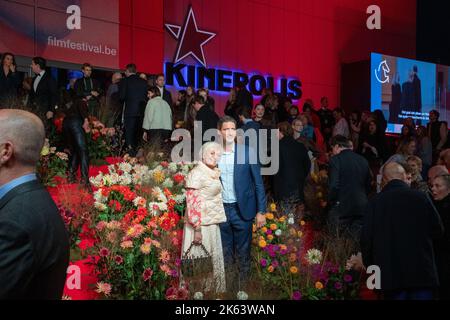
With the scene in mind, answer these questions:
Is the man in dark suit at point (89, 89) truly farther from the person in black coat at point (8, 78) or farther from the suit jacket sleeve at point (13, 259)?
the suit jacket sleeve at point (13, 259)

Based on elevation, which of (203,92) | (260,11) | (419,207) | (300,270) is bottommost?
(300,270)

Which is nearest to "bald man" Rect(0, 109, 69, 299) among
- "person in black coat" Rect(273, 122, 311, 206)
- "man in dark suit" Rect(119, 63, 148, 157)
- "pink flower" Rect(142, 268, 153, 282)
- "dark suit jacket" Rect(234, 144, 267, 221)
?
"pink flower" Rect(142, 268, 153, 282)

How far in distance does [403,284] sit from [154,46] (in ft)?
37.5

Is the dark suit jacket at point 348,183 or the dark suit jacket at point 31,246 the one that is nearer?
the dark suit jacket at point 31,246

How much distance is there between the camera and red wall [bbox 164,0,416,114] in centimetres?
1659

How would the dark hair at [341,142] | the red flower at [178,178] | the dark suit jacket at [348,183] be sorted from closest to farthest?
1. the dark suit jacket at [348,183]
2. the dark hair at [341,142]
3. the red flower at [178,178]

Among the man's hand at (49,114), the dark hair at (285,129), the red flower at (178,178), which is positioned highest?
the man's hand at (49,114)

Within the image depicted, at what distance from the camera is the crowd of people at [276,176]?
13.6ft

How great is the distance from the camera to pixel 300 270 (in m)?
5.52

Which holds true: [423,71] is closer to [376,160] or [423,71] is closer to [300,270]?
[376,160]

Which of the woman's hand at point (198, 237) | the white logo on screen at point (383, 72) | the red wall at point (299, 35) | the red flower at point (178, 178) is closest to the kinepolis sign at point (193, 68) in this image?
the red wall at point (299, 35)

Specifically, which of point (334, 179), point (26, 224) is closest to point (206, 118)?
point (334, 179)

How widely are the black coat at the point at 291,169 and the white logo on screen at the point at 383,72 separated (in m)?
11.8

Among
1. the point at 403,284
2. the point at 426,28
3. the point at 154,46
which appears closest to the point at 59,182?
the point at 403,284
